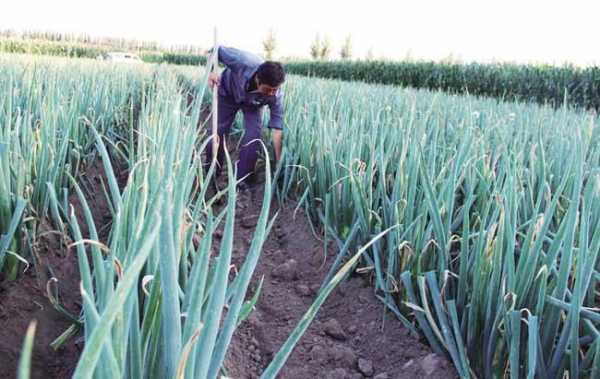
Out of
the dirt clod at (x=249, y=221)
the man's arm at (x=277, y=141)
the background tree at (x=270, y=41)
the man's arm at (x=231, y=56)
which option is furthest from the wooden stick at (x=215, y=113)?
the background tree at (x=270, y=41)

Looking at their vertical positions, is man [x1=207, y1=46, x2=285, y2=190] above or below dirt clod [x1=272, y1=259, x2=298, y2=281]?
above

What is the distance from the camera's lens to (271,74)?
2.81 meters

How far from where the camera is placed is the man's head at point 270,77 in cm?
281

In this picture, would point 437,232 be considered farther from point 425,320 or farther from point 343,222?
point 343,222

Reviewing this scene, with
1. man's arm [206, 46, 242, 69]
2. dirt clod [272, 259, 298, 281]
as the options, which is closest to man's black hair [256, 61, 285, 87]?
man's arm [206, 46, 242, 69]

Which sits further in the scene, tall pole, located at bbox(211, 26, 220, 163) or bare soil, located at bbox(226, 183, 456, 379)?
bare soil, located at bbox(226, 183, 456, 379)

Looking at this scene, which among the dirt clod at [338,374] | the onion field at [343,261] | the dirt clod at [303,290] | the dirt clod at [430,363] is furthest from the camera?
the dirt clod at [303,290]

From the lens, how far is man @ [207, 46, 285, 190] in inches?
113

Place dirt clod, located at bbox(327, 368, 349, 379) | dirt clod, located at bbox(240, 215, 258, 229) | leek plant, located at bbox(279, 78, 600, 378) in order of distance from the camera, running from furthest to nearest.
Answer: dirt clod, located at bbox(240, 215, 258, 229) → dirt clod, located at bbox(327, 368, 349, 379) → leek plant, located at bbox(279, 78, 600, 378)

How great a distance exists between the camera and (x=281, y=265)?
2068mm

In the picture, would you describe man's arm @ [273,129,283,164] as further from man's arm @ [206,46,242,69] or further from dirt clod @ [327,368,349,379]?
dirt clod @ [327,368,349,379]

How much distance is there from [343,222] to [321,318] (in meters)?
0.36

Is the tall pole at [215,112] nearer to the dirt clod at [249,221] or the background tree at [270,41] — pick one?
the dirt clod at [249,221]

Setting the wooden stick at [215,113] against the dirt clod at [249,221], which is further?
the dirt clod at [249,221]
